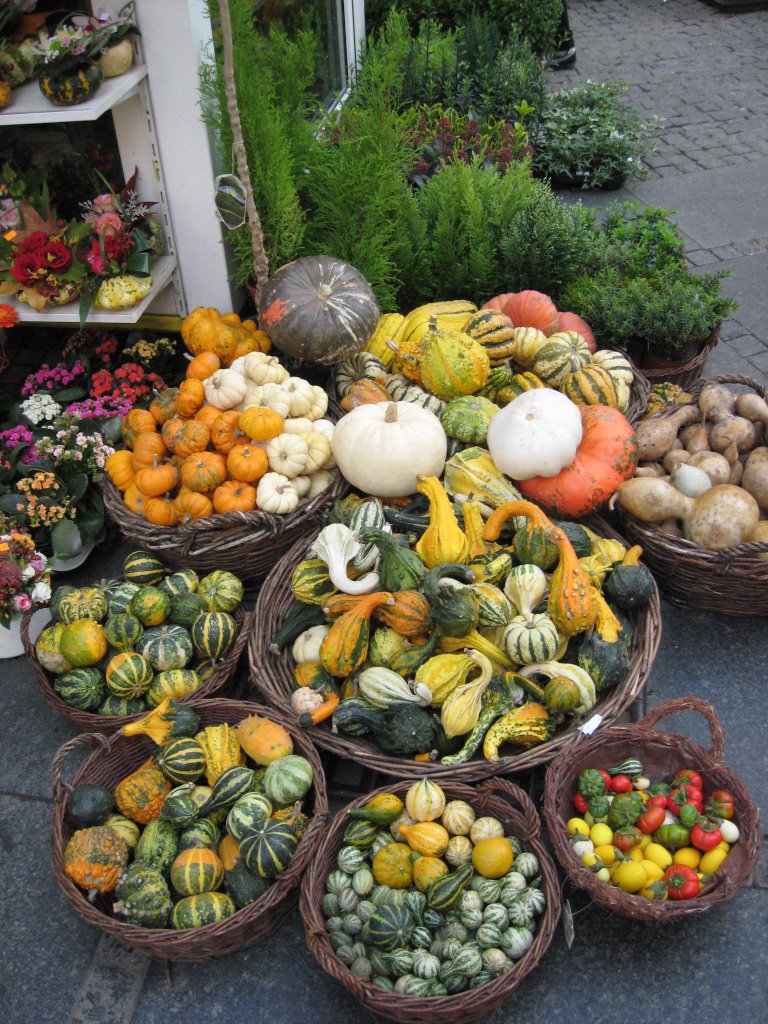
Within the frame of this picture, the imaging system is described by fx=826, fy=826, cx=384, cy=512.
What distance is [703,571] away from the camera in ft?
11.5

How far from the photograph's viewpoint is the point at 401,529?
358 cm

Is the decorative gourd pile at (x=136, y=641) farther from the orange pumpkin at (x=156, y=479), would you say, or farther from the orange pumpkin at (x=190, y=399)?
the orange pumpkin at (x=190, y=399)

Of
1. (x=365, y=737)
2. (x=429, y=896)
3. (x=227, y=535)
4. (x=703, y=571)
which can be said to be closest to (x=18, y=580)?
(x=227, y=535)

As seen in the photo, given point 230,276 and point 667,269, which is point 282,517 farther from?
point 667,269

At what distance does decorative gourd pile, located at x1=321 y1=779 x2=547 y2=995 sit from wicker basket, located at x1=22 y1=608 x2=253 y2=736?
2.76 feet

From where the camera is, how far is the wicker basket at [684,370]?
15.4ft

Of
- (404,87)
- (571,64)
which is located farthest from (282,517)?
(571,64)

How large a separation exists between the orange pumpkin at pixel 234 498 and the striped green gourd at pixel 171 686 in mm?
752

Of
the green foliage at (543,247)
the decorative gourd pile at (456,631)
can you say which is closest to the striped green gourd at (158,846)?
the decorative gourd pile at (456,631)

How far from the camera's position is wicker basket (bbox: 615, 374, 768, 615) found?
338 centimetres

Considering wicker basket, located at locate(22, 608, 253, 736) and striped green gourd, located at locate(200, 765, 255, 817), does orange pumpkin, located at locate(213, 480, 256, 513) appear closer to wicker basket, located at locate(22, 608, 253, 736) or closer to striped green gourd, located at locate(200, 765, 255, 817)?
wicker basket, located at locate(22, 608, 253, 736)

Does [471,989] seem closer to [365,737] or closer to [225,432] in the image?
[365,737]

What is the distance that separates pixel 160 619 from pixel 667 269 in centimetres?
363

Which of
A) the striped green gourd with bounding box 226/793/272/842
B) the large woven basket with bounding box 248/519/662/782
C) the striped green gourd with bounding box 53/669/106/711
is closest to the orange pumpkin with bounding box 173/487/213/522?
the large woven basket with bounding box 248/519/662/782
